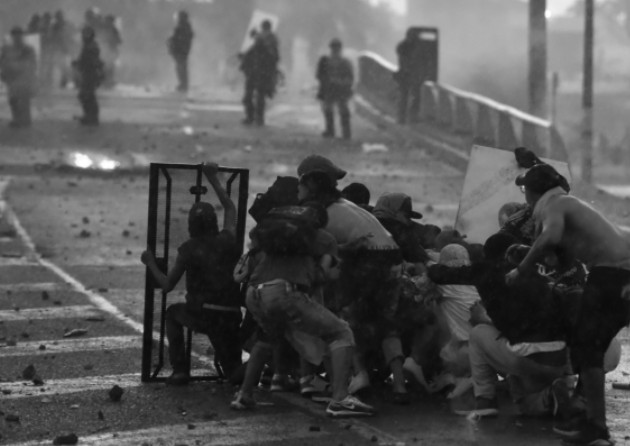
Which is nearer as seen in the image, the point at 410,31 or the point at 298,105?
the point at 410,31

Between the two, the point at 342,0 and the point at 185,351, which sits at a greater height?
the point at 342,0

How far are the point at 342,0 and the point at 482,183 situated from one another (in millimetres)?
73459

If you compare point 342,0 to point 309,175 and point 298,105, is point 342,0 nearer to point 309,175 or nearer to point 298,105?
point 298,105

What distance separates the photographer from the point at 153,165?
1077 centimetres

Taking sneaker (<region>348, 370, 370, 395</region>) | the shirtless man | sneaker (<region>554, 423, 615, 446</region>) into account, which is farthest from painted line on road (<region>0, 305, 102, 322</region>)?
sneaker (<region>554, 423, 615, 446</region>)

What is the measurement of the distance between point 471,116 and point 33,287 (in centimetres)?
1439

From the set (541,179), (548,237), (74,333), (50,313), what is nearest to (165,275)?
(74,333)

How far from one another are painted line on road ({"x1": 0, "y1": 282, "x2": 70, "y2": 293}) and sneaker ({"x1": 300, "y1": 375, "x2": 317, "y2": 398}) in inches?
237

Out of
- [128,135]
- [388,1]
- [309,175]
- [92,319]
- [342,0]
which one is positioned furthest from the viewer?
[388,1]

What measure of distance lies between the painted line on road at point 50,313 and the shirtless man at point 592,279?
6246 mm

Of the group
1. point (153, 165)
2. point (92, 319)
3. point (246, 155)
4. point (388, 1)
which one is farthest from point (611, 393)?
point (388, 1)

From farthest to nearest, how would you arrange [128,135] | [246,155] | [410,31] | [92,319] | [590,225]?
1. [410,31]
2. [128,135]
3. [246,155]
4. [92,319]
5. [590,225]

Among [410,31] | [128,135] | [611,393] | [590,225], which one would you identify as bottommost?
[611,393]

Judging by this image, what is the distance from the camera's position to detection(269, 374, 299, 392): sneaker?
10.9 metres
